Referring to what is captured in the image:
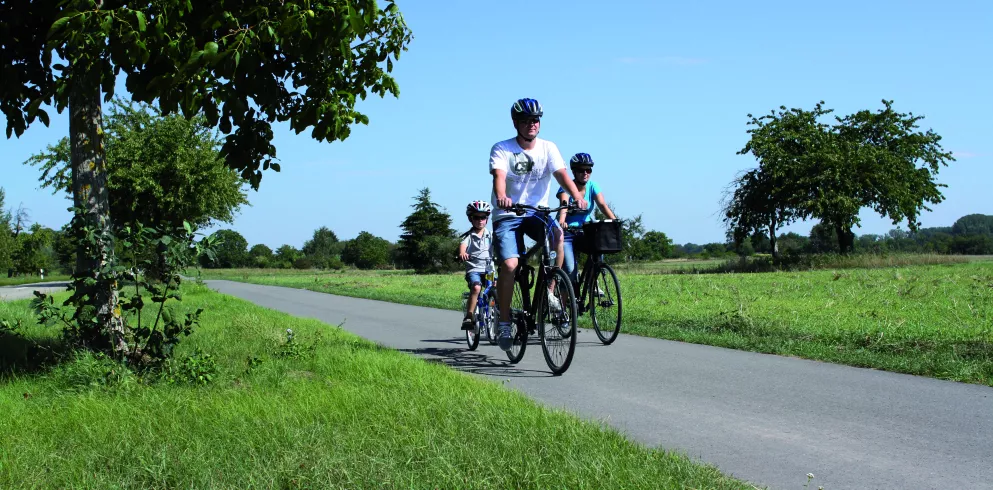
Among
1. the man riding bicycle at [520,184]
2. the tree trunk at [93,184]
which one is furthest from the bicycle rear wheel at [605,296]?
the tree trunk at [93,184]

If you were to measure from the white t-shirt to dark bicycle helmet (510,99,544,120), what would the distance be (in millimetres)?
232

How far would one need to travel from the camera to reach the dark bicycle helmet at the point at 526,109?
6.60 metres

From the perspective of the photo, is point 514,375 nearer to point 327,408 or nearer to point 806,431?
point 327,408

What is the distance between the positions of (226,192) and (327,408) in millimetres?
33493

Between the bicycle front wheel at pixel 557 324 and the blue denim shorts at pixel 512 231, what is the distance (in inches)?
17.2

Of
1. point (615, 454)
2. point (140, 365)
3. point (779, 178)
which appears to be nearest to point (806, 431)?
point (615, 454)

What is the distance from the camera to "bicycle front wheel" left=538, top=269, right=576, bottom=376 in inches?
248

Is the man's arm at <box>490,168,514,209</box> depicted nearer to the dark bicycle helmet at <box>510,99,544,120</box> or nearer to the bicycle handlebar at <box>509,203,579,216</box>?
the bicycle handlebar at <box>509,203,579,216</box>

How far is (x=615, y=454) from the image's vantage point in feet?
11.5

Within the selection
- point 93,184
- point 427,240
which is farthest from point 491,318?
point 427,240

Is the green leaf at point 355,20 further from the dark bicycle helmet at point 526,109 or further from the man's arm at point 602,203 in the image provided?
the man's arm at point 602,203

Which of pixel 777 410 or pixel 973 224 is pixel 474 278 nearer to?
pixel 777 410

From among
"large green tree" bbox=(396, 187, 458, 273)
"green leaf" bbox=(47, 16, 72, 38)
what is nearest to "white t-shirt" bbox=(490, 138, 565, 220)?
"green leaf" bbox=(47, 16, 72, 38)

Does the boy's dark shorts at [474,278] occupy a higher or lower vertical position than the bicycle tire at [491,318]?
higher
